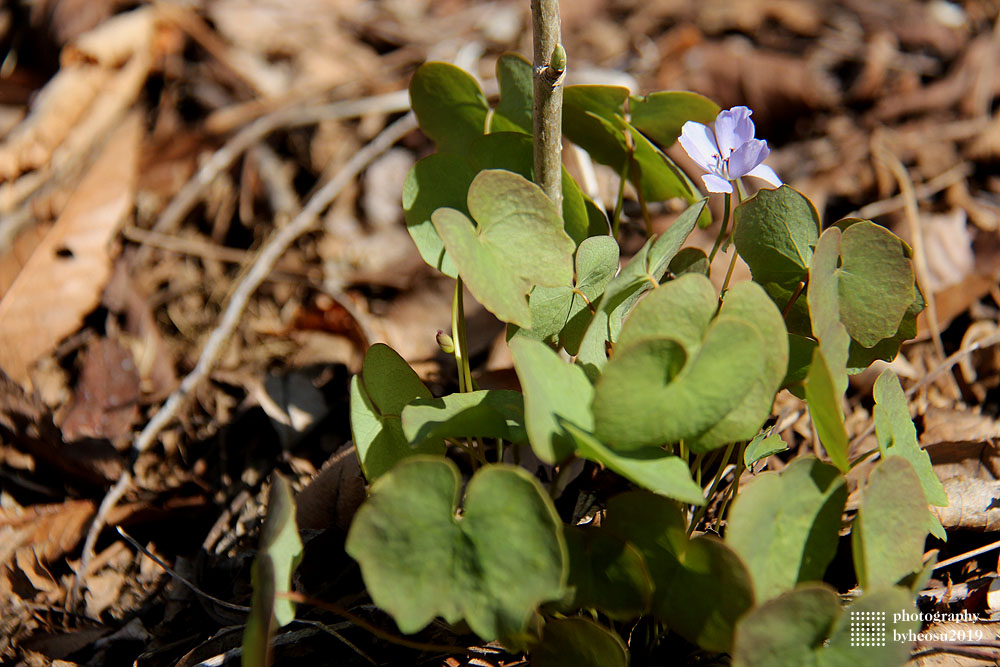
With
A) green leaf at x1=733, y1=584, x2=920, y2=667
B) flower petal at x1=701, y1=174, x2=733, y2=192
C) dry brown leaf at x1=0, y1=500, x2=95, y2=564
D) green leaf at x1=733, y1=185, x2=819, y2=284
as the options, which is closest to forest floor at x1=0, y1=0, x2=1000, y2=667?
dry brown leaf at x1=0, y1=500, x2=95, y2=564

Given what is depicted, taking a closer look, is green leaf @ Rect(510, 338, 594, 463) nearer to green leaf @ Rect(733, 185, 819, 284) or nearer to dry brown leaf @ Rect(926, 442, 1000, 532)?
green leaf @ Rect(733, 185, 819, 284)

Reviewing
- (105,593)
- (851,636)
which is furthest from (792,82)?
(105,593)

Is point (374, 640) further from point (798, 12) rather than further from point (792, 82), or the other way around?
→ point (798, 12)

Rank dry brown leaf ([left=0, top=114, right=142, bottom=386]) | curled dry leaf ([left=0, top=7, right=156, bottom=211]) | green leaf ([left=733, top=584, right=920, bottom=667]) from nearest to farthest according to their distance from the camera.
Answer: green leaf ([left=733, top=584, right=920, bottom=667]), dry brown leaf ([left=0, top=114, right=142, bottom=386]), curled dry leaf ([left=0, top=7, right=156, bottom=211])

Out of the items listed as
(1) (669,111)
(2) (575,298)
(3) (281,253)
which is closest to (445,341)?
(2) (575,298)

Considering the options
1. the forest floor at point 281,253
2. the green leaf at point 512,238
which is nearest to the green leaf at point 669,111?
the green leaf at point 512,238

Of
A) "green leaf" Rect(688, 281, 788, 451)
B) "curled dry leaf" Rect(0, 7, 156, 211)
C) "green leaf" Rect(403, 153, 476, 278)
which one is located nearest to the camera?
"green leaf" Rect(688, 281, 788, 451)
